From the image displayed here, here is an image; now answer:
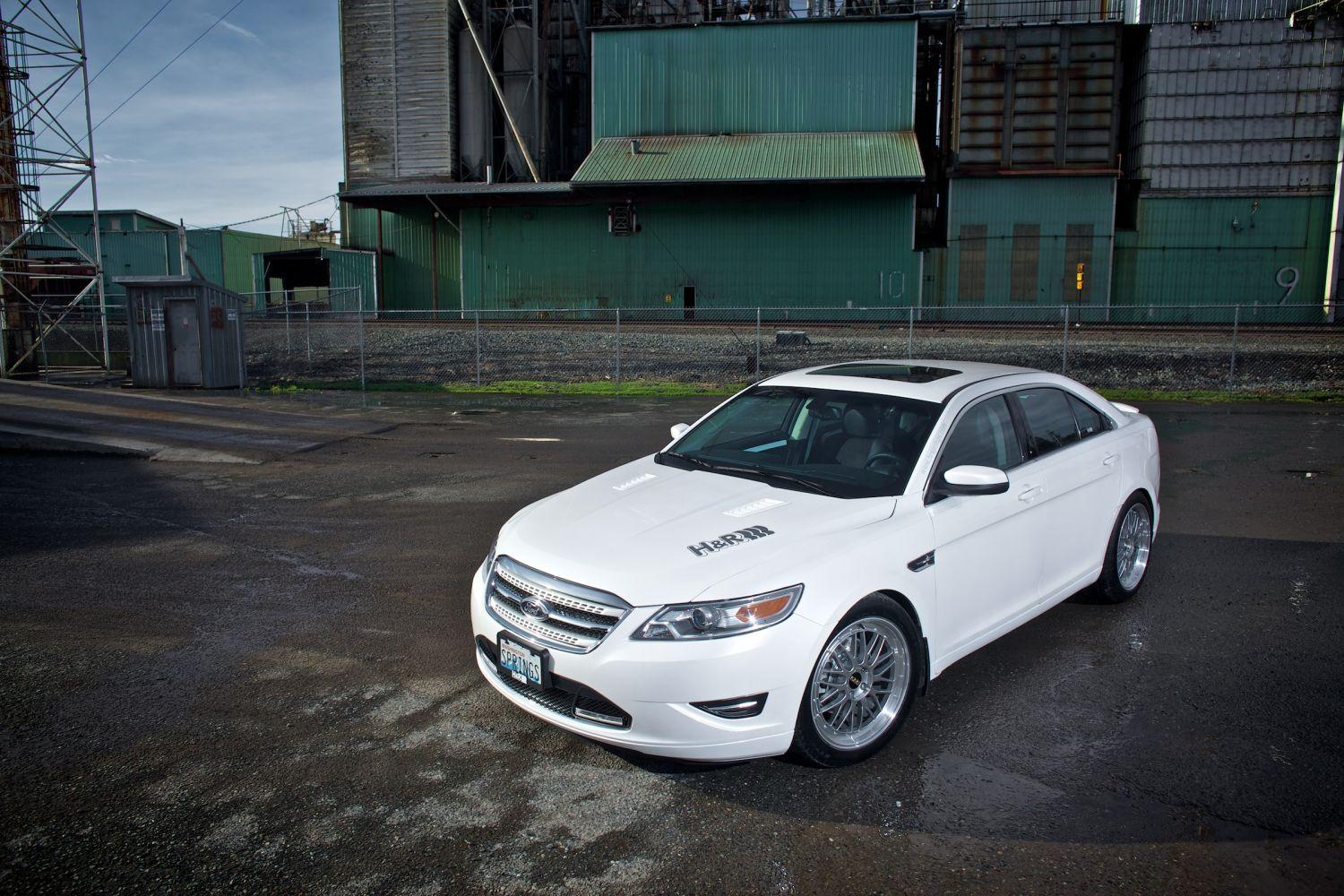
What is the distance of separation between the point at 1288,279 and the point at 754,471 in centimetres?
3242

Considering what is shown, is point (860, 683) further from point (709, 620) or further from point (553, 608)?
point (553, 608)

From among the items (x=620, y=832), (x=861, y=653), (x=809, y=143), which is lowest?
(x=620, y=832)

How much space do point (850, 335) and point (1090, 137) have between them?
1384 centimetres

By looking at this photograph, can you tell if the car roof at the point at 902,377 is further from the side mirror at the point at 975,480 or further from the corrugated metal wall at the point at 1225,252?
the corrugated metal wall at the point at 1225,252

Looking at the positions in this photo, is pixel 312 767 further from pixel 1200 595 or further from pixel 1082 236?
pixel 1082 236

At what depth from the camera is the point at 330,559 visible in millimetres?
7027

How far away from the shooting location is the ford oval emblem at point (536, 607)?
3.76m

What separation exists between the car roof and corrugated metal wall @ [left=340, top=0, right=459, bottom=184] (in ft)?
108

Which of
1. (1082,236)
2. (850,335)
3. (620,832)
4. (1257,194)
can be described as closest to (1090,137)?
(1082,236)

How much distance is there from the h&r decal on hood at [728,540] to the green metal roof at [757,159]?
26.0 meters

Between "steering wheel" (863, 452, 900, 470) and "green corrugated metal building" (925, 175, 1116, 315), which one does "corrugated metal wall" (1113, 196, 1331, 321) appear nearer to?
"green corrugated metal building" (925, 175, 1116, 315)

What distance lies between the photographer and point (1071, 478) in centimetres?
508

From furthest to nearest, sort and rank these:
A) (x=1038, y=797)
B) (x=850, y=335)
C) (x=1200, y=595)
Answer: (x=850, y=335) → (x=1200, y=595) → (x=1038, y=797)

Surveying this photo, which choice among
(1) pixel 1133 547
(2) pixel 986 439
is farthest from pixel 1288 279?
(2) pixel 986 439
